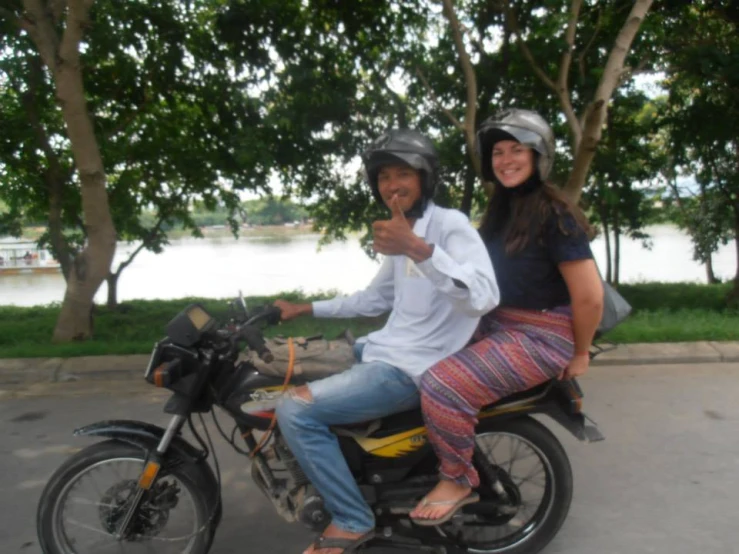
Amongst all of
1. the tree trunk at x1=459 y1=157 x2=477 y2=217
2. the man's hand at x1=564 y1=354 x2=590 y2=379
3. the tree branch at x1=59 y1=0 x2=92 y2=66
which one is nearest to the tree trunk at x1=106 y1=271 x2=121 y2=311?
the tree branch at x1=59 y1=0 x2=92 y2=66

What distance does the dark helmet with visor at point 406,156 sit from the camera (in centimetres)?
253

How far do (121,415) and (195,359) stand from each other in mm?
2553

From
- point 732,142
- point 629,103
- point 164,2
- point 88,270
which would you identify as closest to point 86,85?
point 164,2

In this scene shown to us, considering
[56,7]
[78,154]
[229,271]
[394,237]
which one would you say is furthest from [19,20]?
[394,237]

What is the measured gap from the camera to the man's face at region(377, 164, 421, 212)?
2600 mm

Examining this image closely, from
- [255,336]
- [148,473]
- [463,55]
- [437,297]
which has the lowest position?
[148,473]

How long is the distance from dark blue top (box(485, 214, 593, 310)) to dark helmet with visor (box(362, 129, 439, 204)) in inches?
15.6

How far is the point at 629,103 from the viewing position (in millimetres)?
9945

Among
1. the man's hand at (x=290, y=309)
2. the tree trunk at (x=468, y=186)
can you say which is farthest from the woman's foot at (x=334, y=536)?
the tree trunk at (x=468, y=186)

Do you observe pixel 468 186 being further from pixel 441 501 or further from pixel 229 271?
pixel 441 501

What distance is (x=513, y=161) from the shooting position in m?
2.71

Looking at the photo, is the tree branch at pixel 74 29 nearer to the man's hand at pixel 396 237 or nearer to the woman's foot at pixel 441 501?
the man's hand at pixel 396 237

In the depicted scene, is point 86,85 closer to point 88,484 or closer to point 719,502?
point 88,484

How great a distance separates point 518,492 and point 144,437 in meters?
1.48
